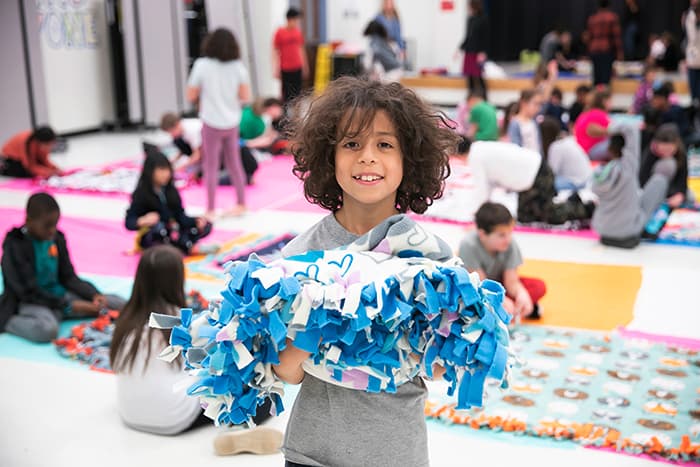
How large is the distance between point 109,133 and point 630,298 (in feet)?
26.7

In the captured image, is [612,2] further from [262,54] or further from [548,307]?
[548,307]

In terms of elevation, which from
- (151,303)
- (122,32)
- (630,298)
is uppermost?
(122,32)

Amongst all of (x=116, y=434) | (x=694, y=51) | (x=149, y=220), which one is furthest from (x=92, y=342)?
(x=694, y=51)

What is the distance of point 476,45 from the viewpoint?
12.7 meters

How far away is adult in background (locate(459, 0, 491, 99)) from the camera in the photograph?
491 inches

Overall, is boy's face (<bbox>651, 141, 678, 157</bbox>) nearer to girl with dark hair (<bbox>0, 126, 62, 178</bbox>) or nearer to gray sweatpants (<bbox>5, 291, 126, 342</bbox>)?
gray sweatpants (<bbox>5, 291, 126, 342</bbox>)

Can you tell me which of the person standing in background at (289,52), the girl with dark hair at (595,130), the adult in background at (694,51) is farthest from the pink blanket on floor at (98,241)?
the adult in background at (694,51)

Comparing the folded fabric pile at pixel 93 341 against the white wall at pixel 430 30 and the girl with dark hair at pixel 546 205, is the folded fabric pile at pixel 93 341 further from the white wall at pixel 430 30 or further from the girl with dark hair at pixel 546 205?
the white wall at pixel 430 30

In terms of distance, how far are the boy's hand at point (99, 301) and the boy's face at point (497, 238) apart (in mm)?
1916

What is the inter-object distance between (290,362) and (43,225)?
2.93 metres

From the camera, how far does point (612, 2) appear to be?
19.5m

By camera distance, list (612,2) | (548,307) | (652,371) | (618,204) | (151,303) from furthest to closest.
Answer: (612,2)
(618,204)
(548,307)
(652,371)
(151,303)

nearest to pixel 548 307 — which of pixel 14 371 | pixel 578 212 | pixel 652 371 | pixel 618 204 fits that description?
pixel 652 371

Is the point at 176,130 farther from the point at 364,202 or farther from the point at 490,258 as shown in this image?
the point at 364,202
